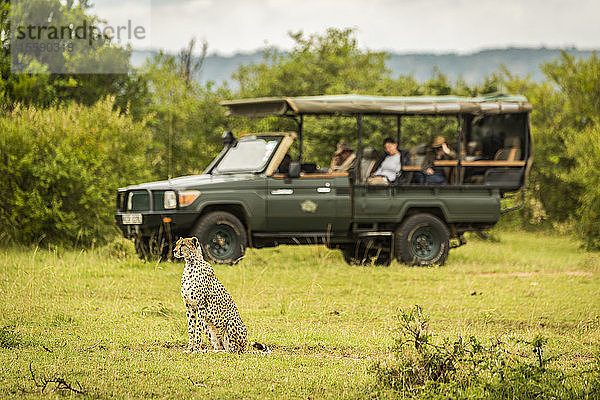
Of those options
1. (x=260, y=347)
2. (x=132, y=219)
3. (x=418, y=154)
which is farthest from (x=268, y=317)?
(x=418, y=154)

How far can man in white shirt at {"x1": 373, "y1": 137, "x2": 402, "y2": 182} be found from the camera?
1347cm

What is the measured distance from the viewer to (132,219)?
1184 cm

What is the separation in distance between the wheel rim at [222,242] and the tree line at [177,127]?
8.87 feet

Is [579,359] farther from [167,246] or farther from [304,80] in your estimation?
[304,80]

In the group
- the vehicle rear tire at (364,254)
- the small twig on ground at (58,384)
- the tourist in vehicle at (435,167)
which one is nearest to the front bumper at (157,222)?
the vehicle rear tire at (364,254)

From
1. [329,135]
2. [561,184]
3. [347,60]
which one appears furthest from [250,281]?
[347,60]

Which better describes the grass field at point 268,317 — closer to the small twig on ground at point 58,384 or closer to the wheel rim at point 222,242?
the small twig on ground at point 58,384

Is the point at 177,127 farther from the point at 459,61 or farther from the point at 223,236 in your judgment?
the point at 459,61

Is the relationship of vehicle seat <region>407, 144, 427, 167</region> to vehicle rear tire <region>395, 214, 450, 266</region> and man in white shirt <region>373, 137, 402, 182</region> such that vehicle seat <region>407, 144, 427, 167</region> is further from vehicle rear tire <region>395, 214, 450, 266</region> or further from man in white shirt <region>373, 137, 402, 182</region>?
vehicle rear tire <region>395, 214, 450, 266</region>

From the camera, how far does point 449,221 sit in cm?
1316

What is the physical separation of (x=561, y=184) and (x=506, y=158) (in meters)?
7.01

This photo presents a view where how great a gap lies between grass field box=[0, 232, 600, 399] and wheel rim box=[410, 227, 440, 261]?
15.7 inches

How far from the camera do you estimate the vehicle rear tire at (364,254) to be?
13414 mm

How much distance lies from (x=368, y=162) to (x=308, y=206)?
1791 millimetres
